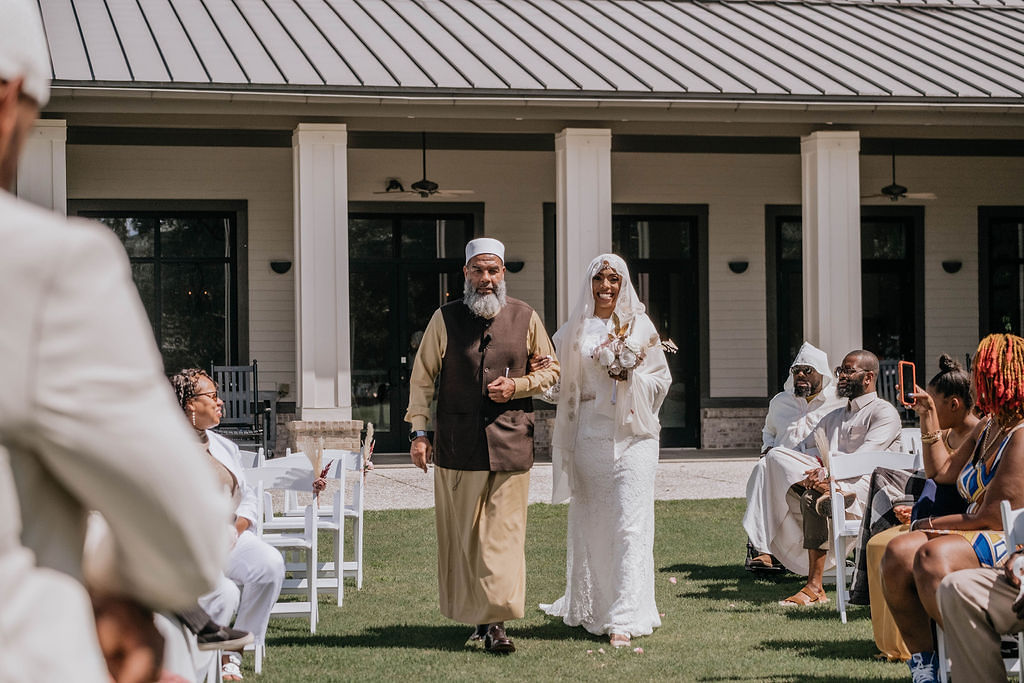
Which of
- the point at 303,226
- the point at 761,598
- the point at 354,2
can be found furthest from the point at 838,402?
the point at 354,2

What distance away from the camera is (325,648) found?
21.0 ft

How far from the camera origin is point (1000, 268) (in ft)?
55.3

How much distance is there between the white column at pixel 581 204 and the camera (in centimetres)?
1338

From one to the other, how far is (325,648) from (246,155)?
381 inches

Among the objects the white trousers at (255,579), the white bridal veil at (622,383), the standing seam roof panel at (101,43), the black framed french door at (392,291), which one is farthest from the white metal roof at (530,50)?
the white trousers at (255,579)

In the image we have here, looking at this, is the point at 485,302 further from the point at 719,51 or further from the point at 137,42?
the point at 719,51

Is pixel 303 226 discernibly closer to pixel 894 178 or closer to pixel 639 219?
pixel 639 219

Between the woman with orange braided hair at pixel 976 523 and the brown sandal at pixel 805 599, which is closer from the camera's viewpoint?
the woman with orange braided hair at pixel 976 523

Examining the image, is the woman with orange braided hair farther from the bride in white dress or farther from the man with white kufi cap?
the man with white kufi cap

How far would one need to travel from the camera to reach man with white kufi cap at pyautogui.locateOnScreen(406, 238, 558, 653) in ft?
21.0

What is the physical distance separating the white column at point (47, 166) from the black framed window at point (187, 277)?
2387 millimetres

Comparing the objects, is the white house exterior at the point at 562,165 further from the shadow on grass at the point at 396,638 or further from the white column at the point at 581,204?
the shadow on grass at the point at 396,638

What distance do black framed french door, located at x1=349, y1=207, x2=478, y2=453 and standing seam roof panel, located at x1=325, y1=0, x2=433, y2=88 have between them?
209 cm

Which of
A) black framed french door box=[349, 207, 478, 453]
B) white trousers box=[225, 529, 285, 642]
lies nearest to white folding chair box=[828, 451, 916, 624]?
white trousers box=[225, 529, 285, 642]
